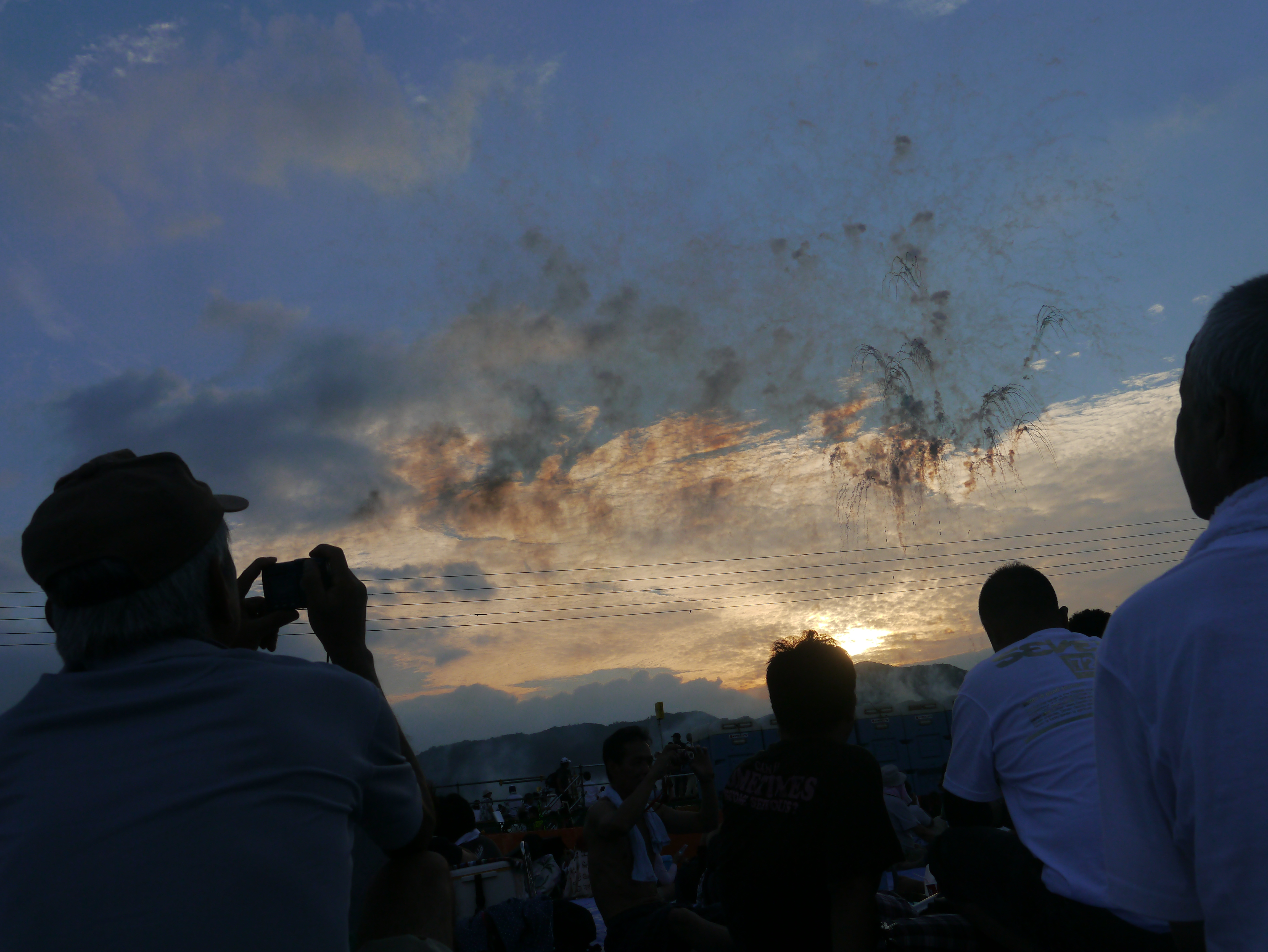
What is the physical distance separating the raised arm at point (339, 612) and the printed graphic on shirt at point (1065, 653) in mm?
2372

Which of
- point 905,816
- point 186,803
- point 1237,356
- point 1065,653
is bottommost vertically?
point 905,816

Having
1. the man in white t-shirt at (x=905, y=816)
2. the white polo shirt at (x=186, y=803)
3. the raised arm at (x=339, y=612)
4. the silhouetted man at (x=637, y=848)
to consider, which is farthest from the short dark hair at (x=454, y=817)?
the white polo shirt at (x=186, y=803)

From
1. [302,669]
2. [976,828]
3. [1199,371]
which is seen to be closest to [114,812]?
[302,669]

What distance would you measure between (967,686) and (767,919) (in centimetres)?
123

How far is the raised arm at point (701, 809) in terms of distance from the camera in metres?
5.72

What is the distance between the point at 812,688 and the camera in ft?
10.1

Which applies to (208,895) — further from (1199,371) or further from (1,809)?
(1199,371)

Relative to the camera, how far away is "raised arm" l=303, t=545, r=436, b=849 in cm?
200

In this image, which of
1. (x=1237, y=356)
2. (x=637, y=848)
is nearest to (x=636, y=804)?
(x=637, y=848)

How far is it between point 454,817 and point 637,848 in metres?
2.14

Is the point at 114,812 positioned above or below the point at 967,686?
above

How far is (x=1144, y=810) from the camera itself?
1.34 m

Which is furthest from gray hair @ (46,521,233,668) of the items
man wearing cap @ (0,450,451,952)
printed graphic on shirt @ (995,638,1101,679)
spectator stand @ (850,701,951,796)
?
A: spectator stand @ (850,701,951,796)

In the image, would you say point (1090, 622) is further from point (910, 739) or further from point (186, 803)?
point (910, 739)
